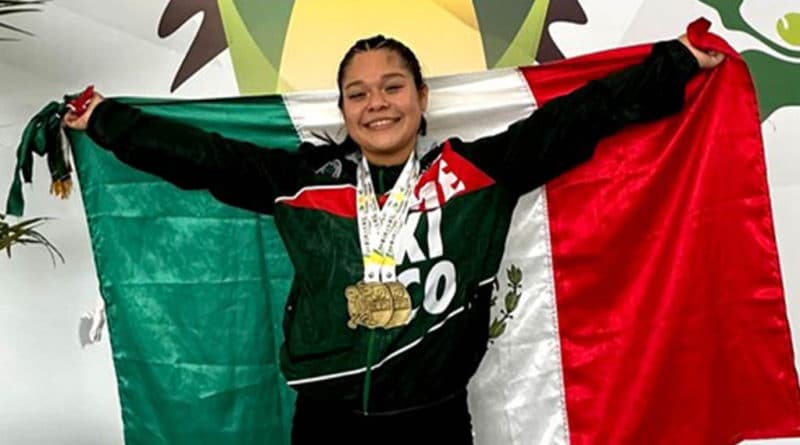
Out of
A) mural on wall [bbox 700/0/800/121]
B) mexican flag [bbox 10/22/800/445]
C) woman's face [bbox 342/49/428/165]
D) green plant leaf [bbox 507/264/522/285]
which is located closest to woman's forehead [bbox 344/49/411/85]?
woman's face [bbox 342/49/428/165]

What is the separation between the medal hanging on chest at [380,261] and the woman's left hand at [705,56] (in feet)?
1.86

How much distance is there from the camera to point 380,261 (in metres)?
1.42

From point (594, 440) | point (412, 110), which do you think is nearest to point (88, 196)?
point (412, 110)

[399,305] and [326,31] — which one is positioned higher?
[326,31]

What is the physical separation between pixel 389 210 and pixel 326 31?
692 millimetres

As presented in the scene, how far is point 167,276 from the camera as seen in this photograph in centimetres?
181

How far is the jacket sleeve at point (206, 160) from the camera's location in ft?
5.08

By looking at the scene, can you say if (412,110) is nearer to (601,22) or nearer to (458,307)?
(458,307)

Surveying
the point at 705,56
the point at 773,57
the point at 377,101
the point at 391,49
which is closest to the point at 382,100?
the point at 377,101

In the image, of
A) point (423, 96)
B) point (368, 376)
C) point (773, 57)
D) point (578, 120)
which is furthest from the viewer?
point (773, 57)

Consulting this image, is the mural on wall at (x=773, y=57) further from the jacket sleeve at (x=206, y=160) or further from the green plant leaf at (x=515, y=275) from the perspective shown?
the jacket sleeve at (x=206, y=160)

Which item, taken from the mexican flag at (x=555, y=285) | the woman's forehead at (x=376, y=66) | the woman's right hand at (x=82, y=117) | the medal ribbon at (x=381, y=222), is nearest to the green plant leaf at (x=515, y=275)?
the mexican flag at (x=555, y=285)

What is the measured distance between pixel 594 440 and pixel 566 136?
0.66 m

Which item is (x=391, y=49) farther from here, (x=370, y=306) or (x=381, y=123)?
(x=370, y=306)
